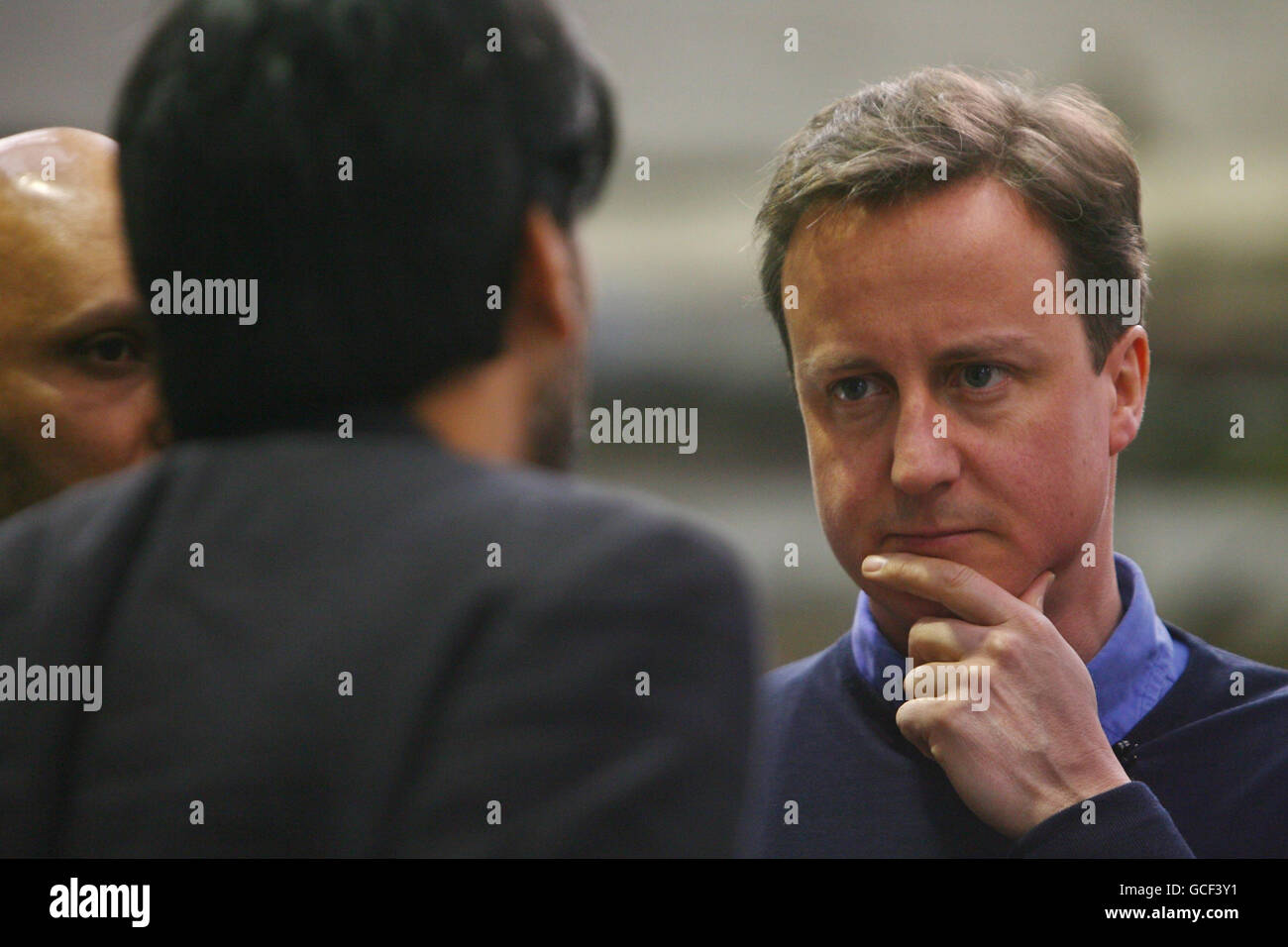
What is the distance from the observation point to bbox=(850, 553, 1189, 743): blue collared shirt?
5.70 ft

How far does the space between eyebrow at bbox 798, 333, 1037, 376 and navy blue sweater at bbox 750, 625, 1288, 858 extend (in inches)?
16.8

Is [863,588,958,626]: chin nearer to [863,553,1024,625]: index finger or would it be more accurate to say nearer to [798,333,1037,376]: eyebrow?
[863,553,1024,625]: index finger

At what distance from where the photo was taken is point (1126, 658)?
176 cm

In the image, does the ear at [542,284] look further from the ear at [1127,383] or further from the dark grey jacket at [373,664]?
the ear at [1127,383]

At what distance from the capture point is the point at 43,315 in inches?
76.0

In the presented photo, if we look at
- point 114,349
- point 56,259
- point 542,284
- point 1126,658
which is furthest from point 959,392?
point 56,259

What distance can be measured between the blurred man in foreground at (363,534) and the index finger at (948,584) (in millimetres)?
797

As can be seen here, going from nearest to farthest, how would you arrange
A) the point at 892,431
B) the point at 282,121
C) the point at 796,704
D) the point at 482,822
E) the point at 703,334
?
the point at 482,822, the point at 282,121, the point at 892,431, the point at 796,704, the point at 703,334

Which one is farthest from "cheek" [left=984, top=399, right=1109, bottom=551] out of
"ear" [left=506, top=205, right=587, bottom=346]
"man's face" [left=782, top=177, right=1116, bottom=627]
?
"ear" [left=506, top=205, right=587, bottom=346]

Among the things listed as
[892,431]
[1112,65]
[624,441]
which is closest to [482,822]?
[892,431]

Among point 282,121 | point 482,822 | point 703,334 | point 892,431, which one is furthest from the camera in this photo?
point 703,334

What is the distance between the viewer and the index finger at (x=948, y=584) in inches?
66.7

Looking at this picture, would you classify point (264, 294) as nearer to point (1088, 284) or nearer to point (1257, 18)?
point (1088, 284)

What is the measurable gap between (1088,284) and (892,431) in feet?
1.04
